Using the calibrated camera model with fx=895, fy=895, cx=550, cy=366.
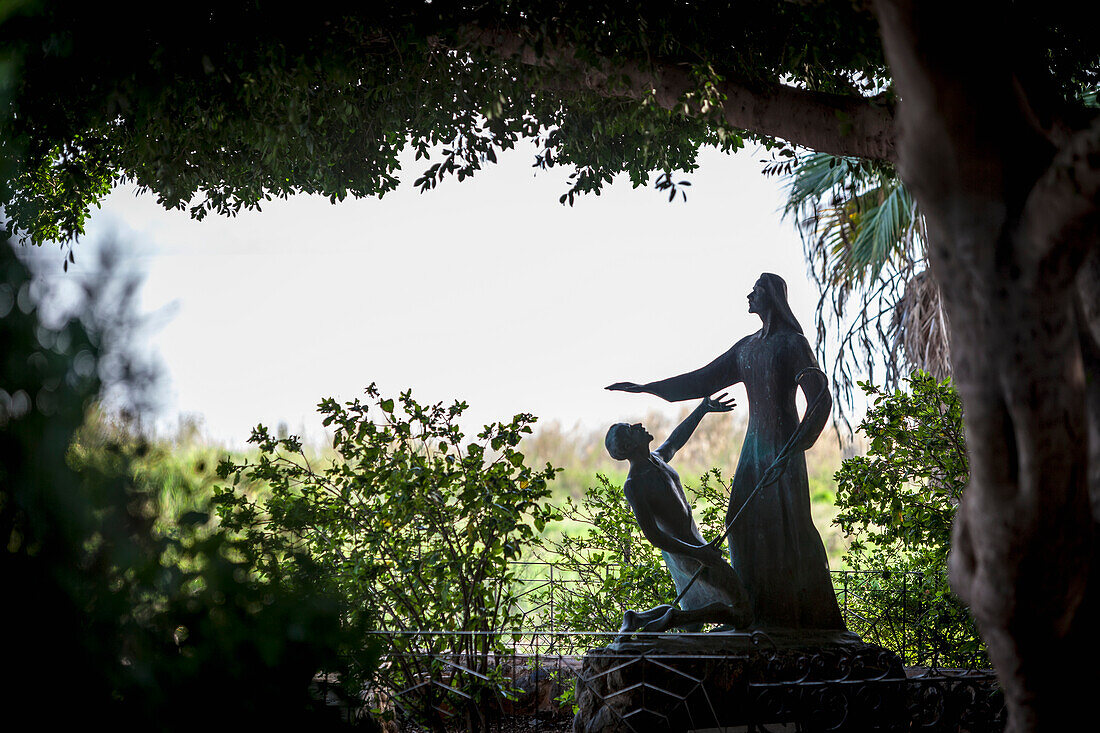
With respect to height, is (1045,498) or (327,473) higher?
(327,473)

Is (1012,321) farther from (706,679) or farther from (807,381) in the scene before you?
(807,381)

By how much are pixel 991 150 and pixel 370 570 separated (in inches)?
142

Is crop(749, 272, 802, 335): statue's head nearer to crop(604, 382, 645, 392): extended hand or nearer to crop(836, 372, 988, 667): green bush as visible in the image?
crop(604, 382, 645, 392): extended hand

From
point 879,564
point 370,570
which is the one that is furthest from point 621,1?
point 879,564

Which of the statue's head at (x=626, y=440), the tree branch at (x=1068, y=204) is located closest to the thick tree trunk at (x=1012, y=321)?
the tree branch at (x=1068, y=204)

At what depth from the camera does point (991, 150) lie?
7.31ft

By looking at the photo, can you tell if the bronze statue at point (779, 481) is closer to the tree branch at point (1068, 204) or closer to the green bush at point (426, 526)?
the green bush at point (426, 526)

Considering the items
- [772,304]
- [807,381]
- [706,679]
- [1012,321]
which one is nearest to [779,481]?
[807,381]

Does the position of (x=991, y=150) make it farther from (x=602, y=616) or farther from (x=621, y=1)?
(x=602, y=616)

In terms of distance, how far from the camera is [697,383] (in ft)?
17.7

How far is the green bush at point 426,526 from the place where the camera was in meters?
4.75

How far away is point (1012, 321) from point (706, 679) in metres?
2.58

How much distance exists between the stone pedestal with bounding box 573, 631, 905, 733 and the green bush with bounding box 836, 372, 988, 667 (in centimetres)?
165

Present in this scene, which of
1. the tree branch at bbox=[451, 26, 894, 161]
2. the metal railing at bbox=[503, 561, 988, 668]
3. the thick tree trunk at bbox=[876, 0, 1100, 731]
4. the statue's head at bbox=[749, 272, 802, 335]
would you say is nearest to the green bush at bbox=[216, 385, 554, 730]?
the metal railing at bbox=[503, 561, 988, 668]
